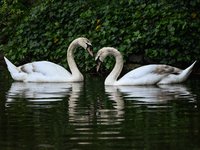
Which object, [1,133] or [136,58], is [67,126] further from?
[136,58]

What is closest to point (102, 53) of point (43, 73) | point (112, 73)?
point (112, 73)

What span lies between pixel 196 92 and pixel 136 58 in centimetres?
537

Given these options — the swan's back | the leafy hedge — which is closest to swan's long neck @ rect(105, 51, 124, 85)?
the swan's back

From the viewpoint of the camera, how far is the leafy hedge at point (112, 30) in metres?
13.0

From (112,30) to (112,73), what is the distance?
355 centimetres

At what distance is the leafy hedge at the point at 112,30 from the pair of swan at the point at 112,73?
1746 millimetres

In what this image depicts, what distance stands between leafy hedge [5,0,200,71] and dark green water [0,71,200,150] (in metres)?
5.59

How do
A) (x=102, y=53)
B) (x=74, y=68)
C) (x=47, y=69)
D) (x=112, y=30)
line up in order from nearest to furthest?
(x=102, y=53), (x=47, y=69), (x=74, y=68), (x=112, y=30)

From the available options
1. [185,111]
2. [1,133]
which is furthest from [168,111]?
[1,133]

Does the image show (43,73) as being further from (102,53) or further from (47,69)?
(102,53)

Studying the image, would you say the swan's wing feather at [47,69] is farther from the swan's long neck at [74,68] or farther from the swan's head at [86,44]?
the swan's head at [86,44]

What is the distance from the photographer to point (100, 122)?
16.0 feet

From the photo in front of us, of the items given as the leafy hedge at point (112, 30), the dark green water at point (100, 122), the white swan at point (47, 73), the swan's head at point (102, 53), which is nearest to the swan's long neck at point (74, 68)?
the white swan at point (47, 73)

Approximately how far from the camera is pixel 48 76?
11.2m
